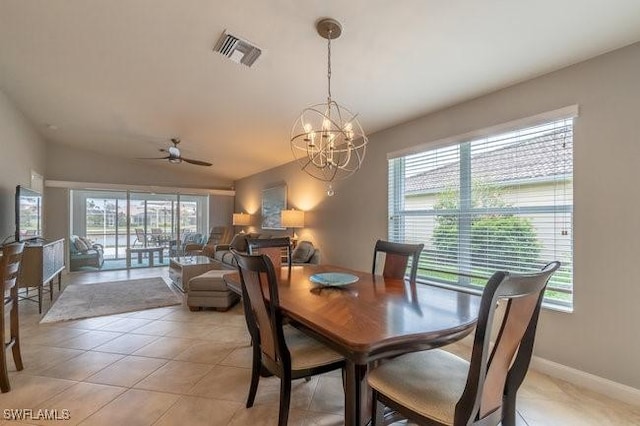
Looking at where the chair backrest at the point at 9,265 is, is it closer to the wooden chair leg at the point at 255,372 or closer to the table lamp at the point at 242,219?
the wooden chair leg at the point at 255,372

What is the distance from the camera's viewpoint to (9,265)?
2080 mm

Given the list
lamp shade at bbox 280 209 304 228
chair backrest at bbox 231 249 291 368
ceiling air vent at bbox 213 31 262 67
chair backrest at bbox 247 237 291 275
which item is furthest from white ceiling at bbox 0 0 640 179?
chair backrest at bbox 231 249 291 368

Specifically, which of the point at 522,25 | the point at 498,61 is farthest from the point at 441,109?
the point at 522,25

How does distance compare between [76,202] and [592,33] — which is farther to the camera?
[76,202]

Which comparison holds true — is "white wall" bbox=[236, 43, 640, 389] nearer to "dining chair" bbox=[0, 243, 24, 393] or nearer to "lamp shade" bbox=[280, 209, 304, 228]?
"lamp shade" bbox=[280, 209, 304, 228]

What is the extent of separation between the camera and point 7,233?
13.7ft

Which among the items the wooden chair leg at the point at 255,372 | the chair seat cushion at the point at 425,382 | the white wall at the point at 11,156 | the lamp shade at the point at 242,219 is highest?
the white wall at the point at 11,156

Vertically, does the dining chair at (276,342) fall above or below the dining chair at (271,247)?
below

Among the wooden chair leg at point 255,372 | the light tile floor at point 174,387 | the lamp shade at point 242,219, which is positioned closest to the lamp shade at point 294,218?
the light tile floor at point 174,387

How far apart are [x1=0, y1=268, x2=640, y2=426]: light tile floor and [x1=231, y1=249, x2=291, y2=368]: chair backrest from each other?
503 mm

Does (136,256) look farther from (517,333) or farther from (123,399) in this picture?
(517,333)

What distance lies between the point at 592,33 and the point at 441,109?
1.34 metres

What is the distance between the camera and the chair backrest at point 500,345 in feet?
3.29

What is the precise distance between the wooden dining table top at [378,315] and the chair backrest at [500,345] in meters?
0.19
